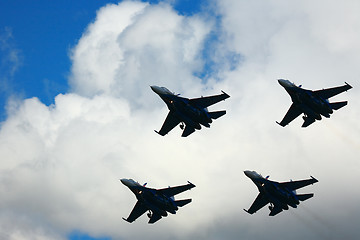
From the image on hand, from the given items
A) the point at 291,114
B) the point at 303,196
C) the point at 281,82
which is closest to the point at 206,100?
the point at 281,82

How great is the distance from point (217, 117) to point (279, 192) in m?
18.8

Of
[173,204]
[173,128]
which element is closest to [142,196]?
[173,204]

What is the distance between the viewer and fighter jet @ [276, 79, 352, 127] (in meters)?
95.8

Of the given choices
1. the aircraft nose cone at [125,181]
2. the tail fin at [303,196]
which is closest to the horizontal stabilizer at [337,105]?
the tail fin at [303,196]

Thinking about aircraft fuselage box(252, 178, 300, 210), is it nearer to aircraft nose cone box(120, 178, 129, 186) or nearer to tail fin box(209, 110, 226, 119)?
tail fin box(209, 110, 226, 119)

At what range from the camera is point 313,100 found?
96.1 m

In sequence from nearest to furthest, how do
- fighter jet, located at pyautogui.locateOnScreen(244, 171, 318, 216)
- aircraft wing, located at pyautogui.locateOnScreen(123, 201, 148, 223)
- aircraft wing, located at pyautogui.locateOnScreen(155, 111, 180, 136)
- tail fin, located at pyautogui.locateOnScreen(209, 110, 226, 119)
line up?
tail fin, located at pyautogui.locateOnScreen(209, 110, 226, 119)
fighter jet, located at pyautogui.locateOnScreen(244, 171, 318, 216)
aircraft wing, located at pyautogui.locateOnScreen(155, 111, 180, 136)
aircraft wing, located at pyautogui.locateOnScreen(123, 201, 148, 223)

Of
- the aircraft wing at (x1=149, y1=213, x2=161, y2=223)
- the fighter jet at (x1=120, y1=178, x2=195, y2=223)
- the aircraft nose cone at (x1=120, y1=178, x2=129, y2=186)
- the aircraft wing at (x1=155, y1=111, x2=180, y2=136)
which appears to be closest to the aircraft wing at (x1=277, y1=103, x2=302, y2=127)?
the aircraft wing at (x1=155, y1=111, x2=180, y2=136)

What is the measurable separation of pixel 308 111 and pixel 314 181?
13.1 metres

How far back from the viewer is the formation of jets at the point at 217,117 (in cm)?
9656

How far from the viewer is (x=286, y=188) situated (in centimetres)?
10206

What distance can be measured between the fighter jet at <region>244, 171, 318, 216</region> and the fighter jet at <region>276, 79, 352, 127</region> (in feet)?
40.2

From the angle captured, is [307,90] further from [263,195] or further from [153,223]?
[153,223]

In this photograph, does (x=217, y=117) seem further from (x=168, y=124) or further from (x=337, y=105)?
(x=337, y=105)
